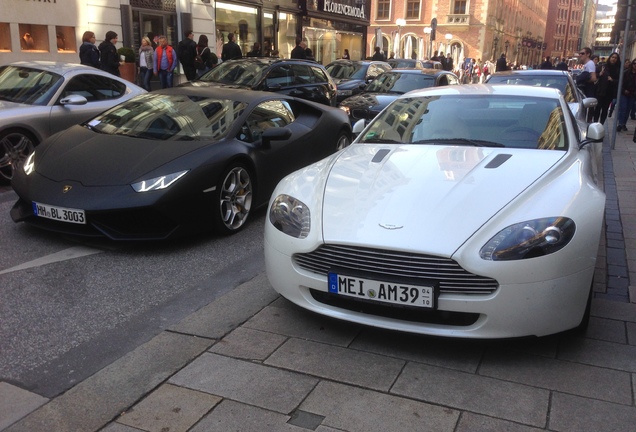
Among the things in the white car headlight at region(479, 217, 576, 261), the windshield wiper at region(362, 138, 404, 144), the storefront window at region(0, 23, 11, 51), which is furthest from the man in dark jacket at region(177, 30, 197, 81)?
the white car headlight at region(479, 217, 576, 261)

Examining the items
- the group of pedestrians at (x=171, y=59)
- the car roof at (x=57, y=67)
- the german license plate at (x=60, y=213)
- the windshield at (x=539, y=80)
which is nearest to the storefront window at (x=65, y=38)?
the group of pedestrians at (x=171, y=59)

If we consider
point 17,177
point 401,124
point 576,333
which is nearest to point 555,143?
point 401,124

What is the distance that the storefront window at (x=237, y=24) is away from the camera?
74.9 feet

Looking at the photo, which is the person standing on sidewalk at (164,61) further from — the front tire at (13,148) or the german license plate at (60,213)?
the german license plate at (60,213)

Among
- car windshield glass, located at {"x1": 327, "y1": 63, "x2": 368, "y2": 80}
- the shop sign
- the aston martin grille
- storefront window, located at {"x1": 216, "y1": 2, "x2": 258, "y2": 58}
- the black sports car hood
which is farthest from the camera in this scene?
the shop sign

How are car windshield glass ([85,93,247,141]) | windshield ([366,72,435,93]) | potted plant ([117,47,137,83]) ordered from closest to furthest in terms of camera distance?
1. car windshield glass ([85,93,247,141])
2. windshield ([366,72,435,93])
3. potted plant ([117,47,137,83])

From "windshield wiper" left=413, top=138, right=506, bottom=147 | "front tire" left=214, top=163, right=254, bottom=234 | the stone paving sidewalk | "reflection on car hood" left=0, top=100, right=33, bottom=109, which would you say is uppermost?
"windshield wiper" left=413, top=138, right=506, bottom=147

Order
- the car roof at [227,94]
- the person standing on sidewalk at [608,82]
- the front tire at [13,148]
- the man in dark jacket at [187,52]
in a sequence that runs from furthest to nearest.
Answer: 1. the man in dark jacket at [187,52]
2. the person standing on sidewalk at [608,82]
3. the front tire at [13,148]
4. the car roof at [227,94]

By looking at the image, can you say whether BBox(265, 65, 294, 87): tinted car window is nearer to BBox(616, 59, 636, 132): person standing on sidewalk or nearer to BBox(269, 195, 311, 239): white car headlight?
BBox(269, 195, 311, 239): white car headlight

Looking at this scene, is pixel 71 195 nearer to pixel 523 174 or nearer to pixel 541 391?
pixel 523 174

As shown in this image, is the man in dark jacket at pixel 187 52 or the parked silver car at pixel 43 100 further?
the man in dark jacket at pixel 187 52

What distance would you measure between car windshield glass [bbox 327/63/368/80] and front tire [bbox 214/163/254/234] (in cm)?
1240

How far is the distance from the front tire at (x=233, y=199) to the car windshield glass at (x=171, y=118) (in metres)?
0.41

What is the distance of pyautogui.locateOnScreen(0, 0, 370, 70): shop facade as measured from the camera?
16.0 m
